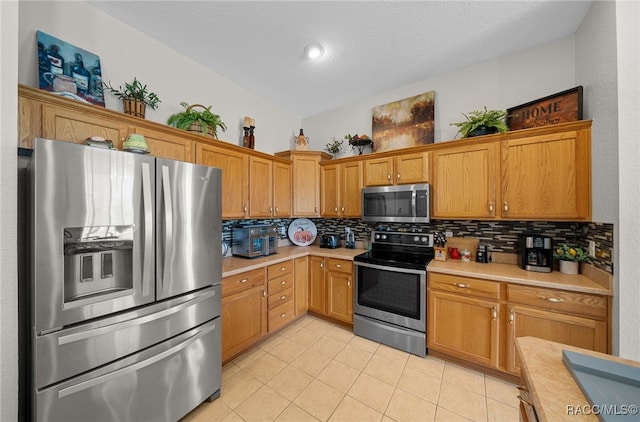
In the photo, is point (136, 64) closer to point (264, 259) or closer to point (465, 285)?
point (264, 259)

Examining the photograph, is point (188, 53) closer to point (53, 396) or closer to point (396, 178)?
point (396, 178)

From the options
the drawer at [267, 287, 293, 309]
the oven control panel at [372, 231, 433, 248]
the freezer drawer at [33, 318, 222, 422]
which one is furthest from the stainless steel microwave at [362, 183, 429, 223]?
the freezer drawer at [33, 318, 222, 422]

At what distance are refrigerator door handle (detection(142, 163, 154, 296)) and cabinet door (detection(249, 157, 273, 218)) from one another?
1.27 metres

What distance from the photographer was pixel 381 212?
2.74 metres

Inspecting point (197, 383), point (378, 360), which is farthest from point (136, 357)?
point (378, 360)

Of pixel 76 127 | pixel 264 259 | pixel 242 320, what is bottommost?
pixel 242 320

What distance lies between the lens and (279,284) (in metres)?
2.63

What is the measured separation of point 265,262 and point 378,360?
148 cm

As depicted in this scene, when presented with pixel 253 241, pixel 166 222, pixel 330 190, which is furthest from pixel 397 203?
pixel 166 222

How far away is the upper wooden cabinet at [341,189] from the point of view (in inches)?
118

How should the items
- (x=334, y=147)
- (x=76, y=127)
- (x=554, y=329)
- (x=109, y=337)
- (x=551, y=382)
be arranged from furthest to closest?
(x=334, y=147) < (x=554, y=329) < (x=76, y=127) < (x=109, y=337) < (x=551, y=382)

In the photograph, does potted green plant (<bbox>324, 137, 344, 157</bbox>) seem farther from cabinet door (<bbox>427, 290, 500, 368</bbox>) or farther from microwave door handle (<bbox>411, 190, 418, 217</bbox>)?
cabinet door (<bbox>427, 290, 500, 368</bbox>)

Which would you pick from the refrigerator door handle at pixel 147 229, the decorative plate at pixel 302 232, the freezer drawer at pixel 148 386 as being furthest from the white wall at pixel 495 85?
the freezer drawer at pixel 148 386

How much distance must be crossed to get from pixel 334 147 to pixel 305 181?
726 mm
